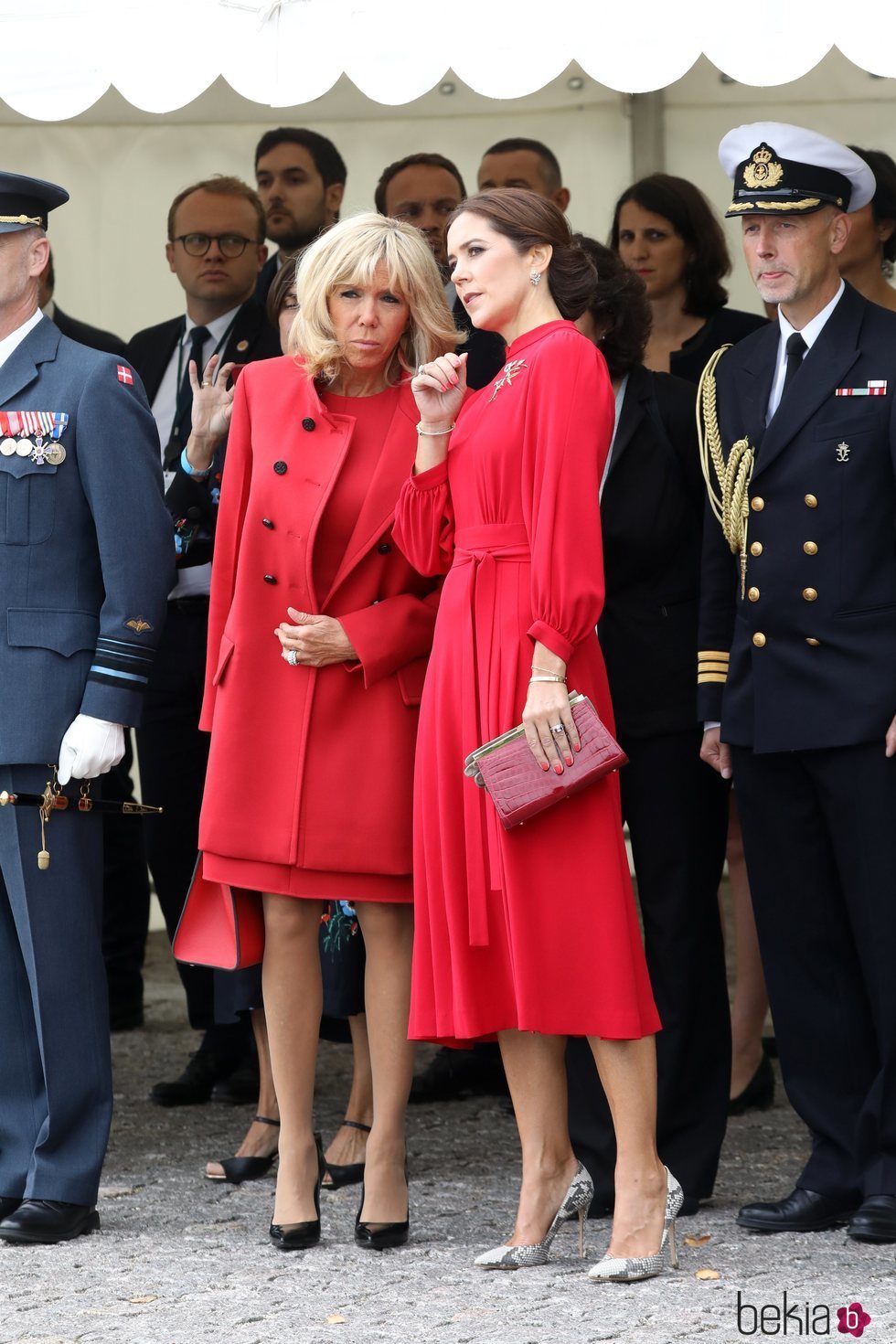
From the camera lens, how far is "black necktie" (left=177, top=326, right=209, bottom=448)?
5.04 metres

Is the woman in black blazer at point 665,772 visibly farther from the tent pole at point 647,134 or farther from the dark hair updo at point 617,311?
the tent pole at point 647,134

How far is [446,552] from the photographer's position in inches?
152

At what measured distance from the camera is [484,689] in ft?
12.1

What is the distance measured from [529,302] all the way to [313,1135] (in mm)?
1673

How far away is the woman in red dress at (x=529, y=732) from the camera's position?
141 inches

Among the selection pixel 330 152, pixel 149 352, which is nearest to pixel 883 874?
pixel 149 352

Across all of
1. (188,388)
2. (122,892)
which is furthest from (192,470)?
(122,892)

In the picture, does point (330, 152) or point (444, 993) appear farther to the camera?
point (330, 152)

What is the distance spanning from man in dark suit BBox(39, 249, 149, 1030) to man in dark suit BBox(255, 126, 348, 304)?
691mm

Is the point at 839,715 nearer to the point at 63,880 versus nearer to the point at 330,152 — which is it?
the point at 63,880

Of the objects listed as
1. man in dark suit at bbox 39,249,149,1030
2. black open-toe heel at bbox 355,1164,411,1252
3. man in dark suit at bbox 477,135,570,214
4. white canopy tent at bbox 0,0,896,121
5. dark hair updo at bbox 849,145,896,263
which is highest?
man in dark suit at bbox 477,135,570,214

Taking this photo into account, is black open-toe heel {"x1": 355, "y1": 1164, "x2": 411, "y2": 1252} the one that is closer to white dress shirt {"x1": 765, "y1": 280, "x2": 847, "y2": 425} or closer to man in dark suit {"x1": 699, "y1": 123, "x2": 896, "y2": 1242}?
man in dark suit {"x1": 699, "y1": 123, "x2": 896, "y2": 1242}

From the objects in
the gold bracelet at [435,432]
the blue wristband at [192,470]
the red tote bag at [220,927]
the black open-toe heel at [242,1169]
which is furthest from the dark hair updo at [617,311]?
the black open-toe heel at [242,1169]

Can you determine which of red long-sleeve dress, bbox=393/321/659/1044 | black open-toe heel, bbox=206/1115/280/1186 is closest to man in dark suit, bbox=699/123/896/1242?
red long-sleeve dress, bbox=393/321/659/1044
